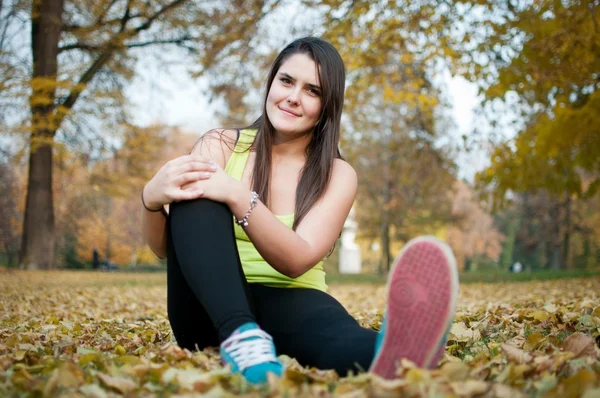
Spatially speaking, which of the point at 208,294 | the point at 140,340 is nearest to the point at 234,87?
the point at 140,340

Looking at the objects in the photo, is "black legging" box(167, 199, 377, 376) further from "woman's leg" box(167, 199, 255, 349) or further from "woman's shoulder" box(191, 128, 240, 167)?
"woman's shoulder" box(191, 128, 240, 167)

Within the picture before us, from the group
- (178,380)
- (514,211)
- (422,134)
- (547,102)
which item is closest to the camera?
(178,380)

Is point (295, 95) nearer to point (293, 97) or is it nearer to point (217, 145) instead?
point (293, 97)

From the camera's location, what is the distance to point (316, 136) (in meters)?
2.43

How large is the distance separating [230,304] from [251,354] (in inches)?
6.4

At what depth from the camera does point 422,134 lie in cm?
1223

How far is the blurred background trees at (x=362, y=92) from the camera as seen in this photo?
6.61 m

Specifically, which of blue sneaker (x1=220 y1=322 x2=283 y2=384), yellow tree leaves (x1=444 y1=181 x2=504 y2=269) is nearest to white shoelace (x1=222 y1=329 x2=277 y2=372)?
blue sneaker (x1=220 y1=322 x2=283 y2=384)

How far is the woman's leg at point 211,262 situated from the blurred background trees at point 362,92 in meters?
1.96

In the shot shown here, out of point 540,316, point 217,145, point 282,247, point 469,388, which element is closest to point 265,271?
point 282,247

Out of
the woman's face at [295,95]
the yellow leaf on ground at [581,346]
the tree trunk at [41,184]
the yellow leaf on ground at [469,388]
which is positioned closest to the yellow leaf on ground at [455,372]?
the yellow leaf on ground at [469,388]

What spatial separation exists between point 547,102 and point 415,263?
21.5 feet

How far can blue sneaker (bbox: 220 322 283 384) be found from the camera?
1.51 m

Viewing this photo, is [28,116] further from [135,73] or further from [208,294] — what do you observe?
[208,294]
